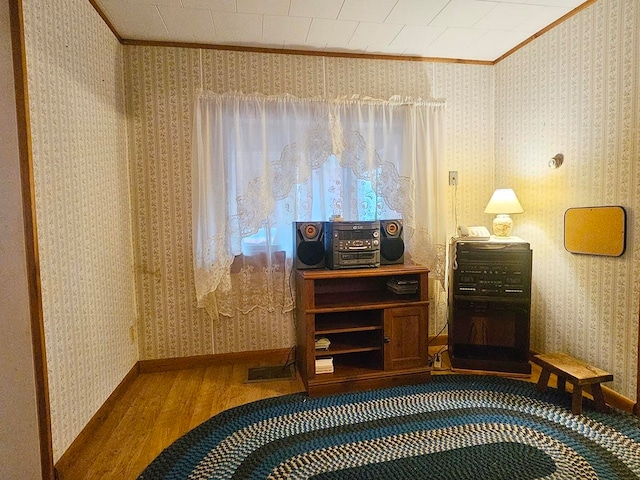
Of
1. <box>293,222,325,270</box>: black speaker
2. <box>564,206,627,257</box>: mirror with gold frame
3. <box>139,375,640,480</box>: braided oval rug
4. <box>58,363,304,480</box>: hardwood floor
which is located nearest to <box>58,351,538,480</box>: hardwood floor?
<box>58,363,304,480</box>: hardwood floor

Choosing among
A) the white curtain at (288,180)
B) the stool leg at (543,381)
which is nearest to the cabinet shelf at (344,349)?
the white curtain at (288,180)

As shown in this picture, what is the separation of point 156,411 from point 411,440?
1.45 meters

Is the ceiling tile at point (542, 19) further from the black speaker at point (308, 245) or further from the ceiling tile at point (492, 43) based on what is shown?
the black speaker at point (308, 245)

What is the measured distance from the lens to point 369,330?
2389 mm

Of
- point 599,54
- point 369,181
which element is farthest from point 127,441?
point 599,54

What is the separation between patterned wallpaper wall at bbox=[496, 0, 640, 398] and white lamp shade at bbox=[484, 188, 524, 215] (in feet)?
0.65

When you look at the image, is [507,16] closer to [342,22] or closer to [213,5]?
[342,22]

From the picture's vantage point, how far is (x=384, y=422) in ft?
6.14

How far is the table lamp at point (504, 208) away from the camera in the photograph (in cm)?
246

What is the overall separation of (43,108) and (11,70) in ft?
0.61

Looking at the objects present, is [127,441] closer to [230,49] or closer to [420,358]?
[420,358]

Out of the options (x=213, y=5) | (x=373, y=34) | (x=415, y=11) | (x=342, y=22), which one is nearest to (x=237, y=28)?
(x=213, y=5)

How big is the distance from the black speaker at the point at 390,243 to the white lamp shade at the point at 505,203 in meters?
0.72

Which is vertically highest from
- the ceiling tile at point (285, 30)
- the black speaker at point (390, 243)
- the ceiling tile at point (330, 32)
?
the ceiling tile at point (285, 30)
